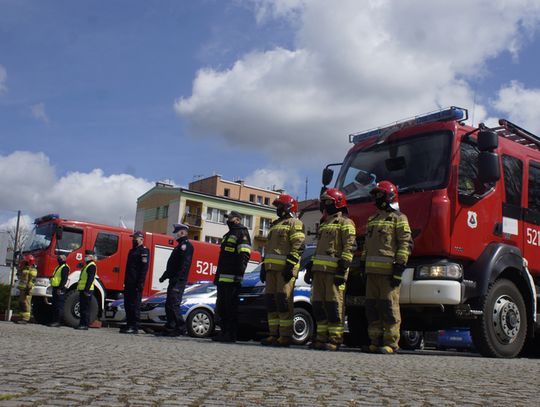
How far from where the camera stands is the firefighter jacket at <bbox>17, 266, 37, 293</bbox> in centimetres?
1565

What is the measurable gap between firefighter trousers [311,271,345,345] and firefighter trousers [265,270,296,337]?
1.38 feet

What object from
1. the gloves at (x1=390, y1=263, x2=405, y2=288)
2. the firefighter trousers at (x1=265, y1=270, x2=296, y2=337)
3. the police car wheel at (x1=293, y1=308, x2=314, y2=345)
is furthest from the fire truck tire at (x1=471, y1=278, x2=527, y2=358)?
the police car wheel at (x1=293, y1=308, x2=314, y2=345)

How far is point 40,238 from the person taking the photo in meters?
16.9

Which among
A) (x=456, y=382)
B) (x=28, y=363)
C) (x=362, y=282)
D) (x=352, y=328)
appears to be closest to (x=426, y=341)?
(x=352, y=328)

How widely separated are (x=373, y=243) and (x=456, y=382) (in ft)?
11.7

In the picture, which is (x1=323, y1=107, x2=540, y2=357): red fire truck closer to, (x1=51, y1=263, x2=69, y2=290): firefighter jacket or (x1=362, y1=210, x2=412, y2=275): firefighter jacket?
(x1=362, y1=210, x2=412, y2=275): firefighter jacket

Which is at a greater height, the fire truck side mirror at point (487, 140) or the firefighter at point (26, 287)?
the fire truck side mirror at point (487, 140)

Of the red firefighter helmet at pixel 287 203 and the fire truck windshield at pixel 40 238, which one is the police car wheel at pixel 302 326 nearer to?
the red firefighter helmet at pixel 287 203

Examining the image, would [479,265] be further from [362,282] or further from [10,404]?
[10,404]

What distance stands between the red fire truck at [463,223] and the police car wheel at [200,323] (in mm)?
4755

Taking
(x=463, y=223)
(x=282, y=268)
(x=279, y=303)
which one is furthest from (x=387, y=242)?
(x=279, y=303)

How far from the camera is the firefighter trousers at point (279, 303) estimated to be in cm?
859

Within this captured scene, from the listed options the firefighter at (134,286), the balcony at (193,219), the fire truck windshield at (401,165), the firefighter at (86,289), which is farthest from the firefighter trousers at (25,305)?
the balcony at (193,219)

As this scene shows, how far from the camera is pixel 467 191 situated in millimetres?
8016
